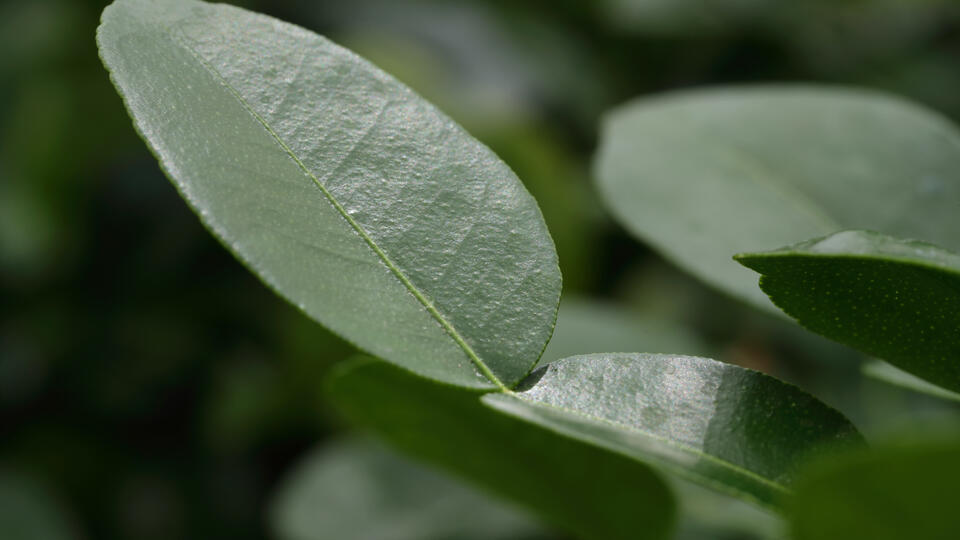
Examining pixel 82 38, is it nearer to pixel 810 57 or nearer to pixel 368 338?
pixel 810 57

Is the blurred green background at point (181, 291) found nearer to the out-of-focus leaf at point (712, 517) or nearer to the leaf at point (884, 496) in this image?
the out-of-focus leaf at point (712, 517)

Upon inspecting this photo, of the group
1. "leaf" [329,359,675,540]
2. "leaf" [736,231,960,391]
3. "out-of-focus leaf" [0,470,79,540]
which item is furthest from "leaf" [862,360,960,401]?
"out-of-focus leaf" [0,470,79,540]

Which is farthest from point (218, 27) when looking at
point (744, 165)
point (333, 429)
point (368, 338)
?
point (333, 429)

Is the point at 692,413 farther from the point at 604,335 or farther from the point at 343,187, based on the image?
the point at 604,335

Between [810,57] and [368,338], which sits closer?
[368,338]

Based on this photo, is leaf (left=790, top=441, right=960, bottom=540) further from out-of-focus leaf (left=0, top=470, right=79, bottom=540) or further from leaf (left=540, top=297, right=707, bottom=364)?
out-of-focus leaf (left=0, top=470, right=79, bottom=540)

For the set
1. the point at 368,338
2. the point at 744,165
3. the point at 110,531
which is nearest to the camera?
the point at 368,338

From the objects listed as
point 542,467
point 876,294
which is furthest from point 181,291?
point 876,294
